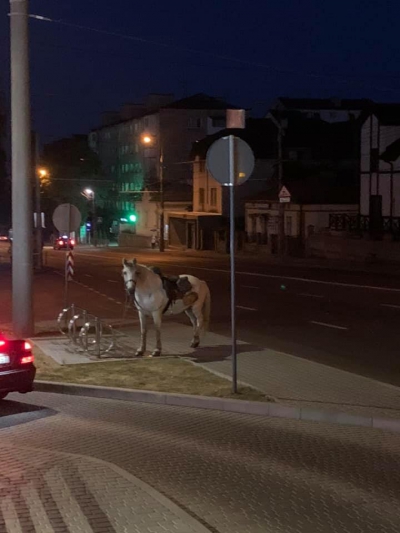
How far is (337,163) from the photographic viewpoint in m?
78.2

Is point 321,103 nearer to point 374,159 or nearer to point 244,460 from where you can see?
point 374,159

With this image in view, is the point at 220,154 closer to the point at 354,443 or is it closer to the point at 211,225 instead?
the point at 354,443

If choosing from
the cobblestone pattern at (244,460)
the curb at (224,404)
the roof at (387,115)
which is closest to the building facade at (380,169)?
the roof at (387,115)

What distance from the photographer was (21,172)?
61.3 feet

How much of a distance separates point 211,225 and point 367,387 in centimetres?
6625

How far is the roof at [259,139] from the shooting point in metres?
78.2

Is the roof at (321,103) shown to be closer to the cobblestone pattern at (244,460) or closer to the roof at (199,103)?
the roof at (199,103)

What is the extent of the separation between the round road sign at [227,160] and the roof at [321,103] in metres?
87.8

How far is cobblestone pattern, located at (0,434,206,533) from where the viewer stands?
6.72 metres

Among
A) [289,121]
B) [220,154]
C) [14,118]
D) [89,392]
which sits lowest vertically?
[89,392]

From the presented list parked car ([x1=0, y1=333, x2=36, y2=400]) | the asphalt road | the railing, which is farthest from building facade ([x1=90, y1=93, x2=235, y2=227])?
parked car ([x1=0, y1=333, x2=36, y2=400])

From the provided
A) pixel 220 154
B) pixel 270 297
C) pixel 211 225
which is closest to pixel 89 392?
pixel 220 154

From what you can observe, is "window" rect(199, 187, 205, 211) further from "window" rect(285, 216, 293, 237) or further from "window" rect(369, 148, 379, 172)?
"window" rect(369, 148, 379, 172)

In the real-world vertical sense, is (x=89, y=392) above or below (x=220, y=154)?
below
